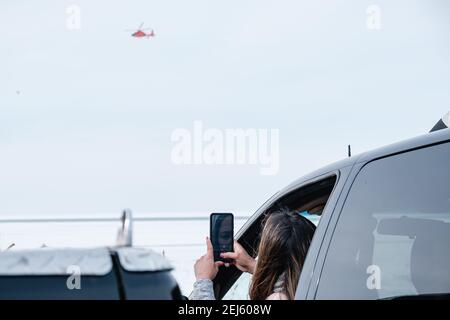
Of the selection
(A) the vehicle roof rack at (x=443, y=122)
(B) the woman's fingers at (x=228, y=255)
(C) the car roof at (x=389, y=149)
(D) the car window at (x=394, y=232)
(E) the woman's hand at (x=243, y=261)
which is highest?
(A) the vehicle roof rack at (x=443, y=122)

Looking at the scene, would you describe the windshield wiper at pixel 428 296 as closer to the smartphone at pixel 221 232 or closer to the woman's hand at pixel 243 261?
the smartphone at pixel 221 232

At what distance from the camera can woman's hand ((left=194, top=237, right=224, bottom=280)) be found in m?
3.00

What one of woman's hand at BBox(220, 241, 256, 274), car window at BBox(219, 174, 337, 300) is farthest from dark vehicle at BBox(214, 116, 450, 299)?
woman's hand at BBox(220, 241, 256, 274)

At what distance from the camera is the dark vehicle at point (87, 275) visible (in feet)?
4.50

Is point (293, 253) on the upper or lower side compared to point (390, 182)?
lower

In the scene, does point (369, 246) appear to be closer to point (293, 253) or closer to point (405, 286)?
point (405, 286)

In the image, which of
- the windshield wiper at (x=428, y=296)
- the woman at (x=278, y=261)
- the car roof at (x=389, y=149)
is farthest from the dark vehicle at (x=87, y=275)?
the woman at (x=278, y=261)

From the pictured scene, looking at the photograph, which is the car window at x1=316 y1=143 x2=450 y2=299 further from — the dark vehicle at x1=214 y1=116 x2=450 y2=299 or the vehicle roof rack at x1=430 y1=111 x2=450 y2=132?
the vehicle roof rack at x1=430 y1=111 x2=450 y2=132

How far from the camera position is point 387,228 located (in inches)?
94.3

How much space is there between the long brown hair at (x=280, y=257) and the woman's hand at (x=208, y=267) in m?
0.18

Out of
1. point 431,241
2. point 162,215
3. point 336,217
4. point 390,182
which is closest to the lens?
point 431,241
